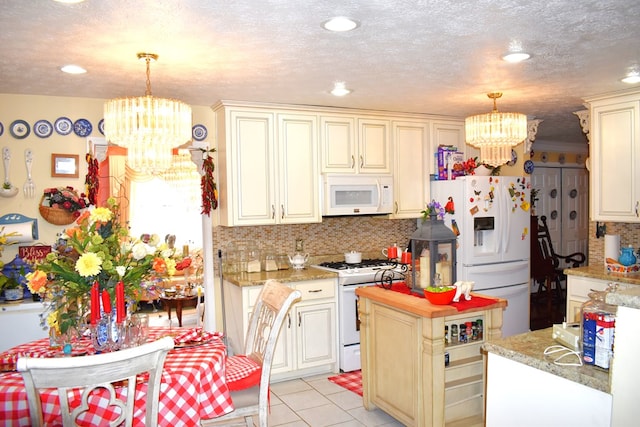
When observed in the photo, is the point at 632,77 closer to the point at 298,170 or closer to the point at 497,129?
the point at 497,129

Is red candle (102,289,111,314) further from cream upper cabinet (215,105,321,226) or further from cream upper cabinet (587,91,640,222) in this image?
cream upper cabinet (587,91,640,222)

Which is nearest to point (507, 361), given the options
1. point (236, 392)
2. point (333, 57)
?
point (236, 392)

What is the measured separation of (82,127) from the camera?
13.0 ft

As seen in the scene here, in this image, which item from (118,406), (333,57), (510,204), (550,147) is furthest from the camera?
(550,147)

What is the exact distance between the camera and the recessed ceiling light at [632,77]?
3.43 metres

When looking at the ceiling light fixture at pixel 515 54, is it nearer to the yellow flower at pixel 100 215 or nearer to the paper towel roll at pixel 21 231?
the yellow flower at pixel 100 215

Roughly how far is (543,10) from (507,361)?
1574 millimetres

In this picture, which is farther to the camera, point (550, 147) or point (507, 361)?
point (550, 147)

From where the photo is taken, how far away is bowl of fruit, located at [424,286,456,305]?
2.75m

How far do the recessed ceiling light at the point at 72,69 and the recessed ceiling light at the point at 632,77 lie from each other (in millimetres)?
3664

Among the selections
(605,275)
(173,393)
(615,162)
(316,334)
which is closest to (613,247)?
(605,275)

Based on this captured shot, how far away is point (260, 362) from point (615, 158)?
338cm

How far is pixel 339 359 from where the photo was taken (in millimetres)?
4289

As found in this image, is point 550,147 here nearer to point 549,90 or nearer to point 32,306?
point 549,90
